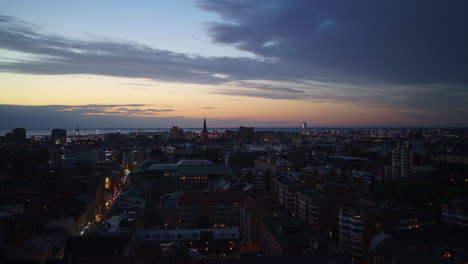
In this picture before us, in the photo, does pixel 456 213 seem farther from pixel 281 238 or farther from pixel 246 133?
pixel 246 133

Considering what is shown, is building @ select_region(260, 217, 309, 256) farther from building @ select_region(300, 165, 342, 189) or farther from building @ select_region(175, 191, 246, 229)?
building @ select_region(300, 165, 342, 189)

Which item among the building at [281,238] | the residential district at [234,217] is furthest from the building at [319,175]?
the building at [281,238]

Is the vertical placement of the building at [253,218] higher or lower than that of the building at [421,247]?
lower

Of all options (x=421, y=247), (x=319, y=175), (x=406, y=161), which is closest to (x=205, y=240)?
(x=421, y=247)

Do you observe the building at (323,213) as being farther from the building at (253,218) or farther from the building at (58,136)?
the building at (58,136)

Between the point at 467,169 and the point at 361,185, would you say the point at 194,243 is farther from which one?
the point at 467,169
